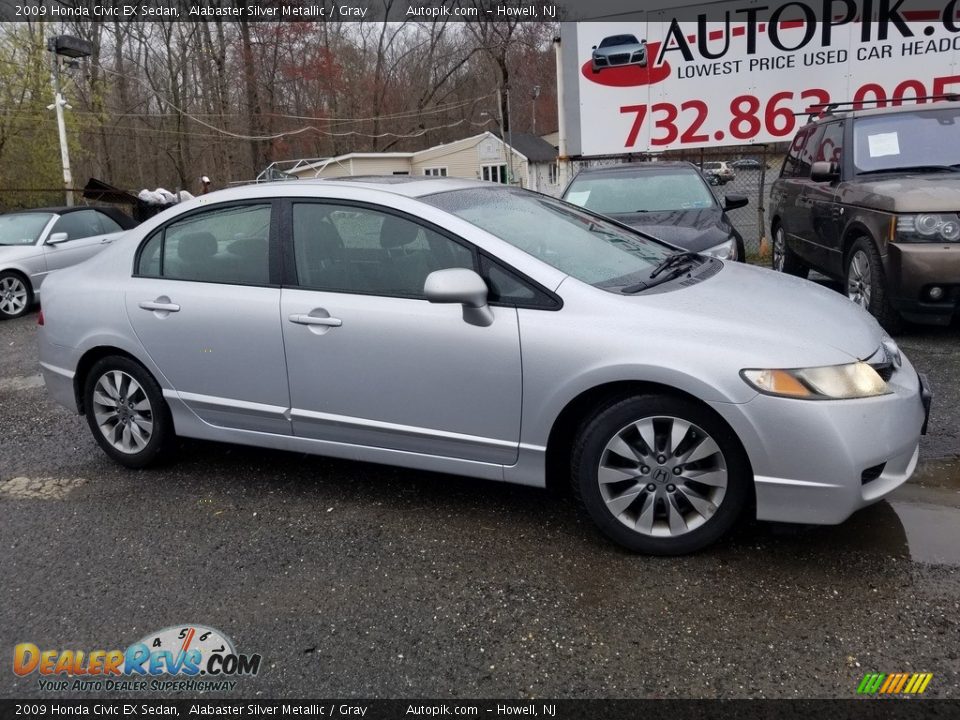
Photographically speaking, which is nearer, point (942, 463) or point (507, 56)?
point (942, 463)

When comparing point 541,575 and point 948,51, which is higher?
point 948,51

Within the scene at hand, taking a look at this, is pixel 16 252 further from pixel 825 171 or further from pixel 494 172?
pixel 494 172

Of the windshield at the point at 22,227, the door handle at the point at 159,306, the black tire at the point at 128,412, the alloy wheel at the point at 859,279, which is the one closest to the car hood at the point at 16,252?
the windshield at the point at 22,227

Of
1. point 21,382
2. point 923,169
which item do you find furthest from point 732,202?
point 21,382

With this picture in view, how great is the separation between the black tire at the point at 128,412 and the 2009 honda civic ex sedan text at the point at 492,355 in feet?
0.04

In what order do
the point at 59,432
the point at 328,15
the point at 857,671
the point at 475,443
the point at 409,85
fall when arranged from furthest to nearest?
1. the point at 409,85
2. the point at 328,15
3. the point at 59,432
4. the point at 475,443
5. the point at 857,671

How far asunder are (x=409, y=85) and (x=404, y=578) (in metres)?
46.8

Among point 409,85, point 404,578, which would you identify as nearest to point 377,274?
point 404,578

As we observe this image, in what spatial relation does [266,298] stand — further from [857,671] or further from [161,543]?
[857,671]

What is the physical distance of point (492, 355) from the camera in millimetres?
3387

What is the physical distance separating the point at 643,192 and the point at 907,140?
2376mm

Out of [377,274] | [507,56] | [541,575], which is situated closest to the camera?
[541,575]

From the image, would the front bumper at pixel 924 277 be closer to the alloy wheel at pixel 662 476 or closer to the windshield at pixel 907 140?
the windshield at pixel 907 140

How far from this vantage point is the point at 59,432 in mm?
5473
